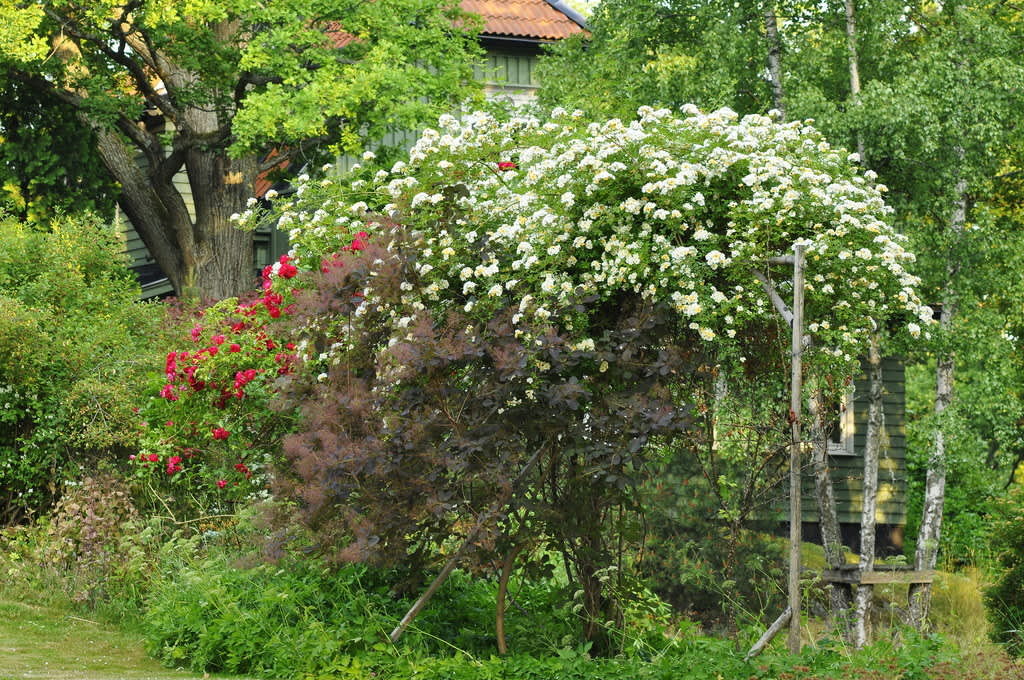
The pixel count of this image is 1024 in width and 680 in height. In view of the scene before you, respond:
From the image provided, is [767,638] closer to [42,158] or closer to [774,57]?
[774,57]

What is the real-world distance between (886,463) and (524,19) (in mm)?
10317

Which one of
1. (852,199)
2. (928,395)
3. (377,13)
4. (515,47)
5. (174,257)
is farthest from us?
(928,395)

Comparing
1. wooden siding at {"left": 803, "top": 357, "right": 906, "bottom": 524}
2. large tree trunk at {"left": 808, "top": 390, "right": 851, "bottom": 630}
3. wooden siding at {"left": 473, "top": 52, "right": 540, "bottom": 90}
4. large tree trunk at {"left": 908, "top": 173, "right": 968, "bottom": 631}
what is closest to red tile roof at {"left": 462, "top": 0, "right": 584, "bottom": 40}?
wooden siding at {"left": 473, "top": 52, "right": 540, "bottom": 90}

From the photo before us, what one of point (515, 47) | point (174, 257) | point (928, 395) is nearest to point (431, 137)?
point (174, 257)

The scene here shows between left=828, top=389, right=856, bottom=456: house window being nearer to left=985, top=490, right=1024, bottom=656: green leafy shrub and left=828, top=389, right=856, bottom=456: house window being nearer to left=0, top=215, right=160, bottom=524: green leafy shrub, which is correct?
left=985, top=490, right=1024, bottom=656: green leafy shrub

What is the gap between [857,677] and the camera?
23.7 ft

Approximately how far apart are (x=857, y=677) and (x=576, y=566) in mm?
2026

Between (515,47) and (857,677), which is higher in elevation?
(515,47)

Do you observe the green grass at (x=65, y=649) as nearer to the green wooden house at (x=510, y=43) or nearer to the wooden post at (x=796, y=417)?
the wooden post at (x=796, y=417)

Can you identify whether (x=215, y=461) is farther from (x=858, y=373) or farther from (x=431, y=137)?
(x=858, y=373)

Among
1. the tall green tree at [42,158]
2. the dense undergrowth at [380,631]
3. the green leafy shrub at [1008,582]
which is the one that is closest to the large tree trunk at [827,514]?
the green leafy shrub at [1008,582]

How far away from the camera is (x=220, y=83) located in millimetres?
18250

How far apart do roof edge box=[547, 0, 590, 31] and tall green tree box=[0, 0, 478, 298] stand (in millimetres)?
2739

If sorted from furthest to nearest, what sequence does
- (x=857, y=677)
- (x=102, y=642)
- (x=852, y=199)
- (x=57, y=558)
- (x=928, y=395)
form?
(x=928, y=395)
(x=57, y=558)
(x=102, y=642)
(x=852, y=199)
(x=857, y=677)
